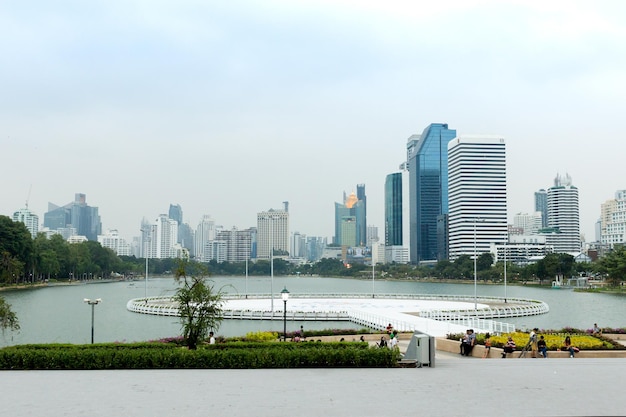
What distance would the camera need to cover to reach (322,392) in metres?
15.6

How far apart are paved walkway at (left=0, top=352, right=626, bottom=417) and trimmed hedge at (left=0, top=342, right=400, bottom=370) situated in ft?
2.56

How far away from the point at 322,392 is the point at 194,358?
6.75m

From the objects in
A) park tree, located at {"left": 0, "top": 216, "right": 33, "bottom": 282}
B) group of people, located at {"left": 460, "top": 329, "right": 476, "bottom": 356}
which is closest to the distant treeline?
park tree, located at {"left": 0, "top": 216, "right": 33, "bottom": 282}

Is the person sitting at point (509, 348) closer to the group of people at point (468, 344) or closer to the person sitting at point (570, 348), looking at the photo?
the group of people at point (468, 344)

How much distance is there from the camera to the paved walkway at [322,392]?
13.5 metres

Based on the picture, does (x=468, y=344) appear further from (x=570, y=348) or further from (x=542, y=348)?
(x=570, y=348)

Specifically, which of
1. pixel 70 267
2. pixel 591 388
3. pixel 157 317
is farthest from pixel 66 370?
pixel 70 267

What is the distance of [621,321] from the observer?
60750 mm

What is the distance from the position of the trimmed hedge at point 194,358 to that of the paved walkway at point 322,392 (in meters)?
0.78

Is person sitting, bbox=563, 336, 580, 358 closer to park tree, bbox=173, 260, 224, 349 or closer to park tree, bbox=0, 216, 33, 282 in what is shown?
park tree, bbox=173, 260, 224, 349

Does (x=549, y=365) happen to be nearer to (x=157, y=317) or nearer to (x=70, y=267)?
(x=157, y=317)

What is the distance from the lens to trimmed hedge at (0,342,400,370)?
67.8 feet

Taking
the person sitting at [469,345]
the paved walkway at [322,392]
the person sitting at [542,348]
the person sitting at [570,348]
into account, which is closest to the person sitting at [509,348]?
the person sitting at [542,348]

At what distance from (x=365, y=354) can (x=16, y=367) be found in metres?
12.2
